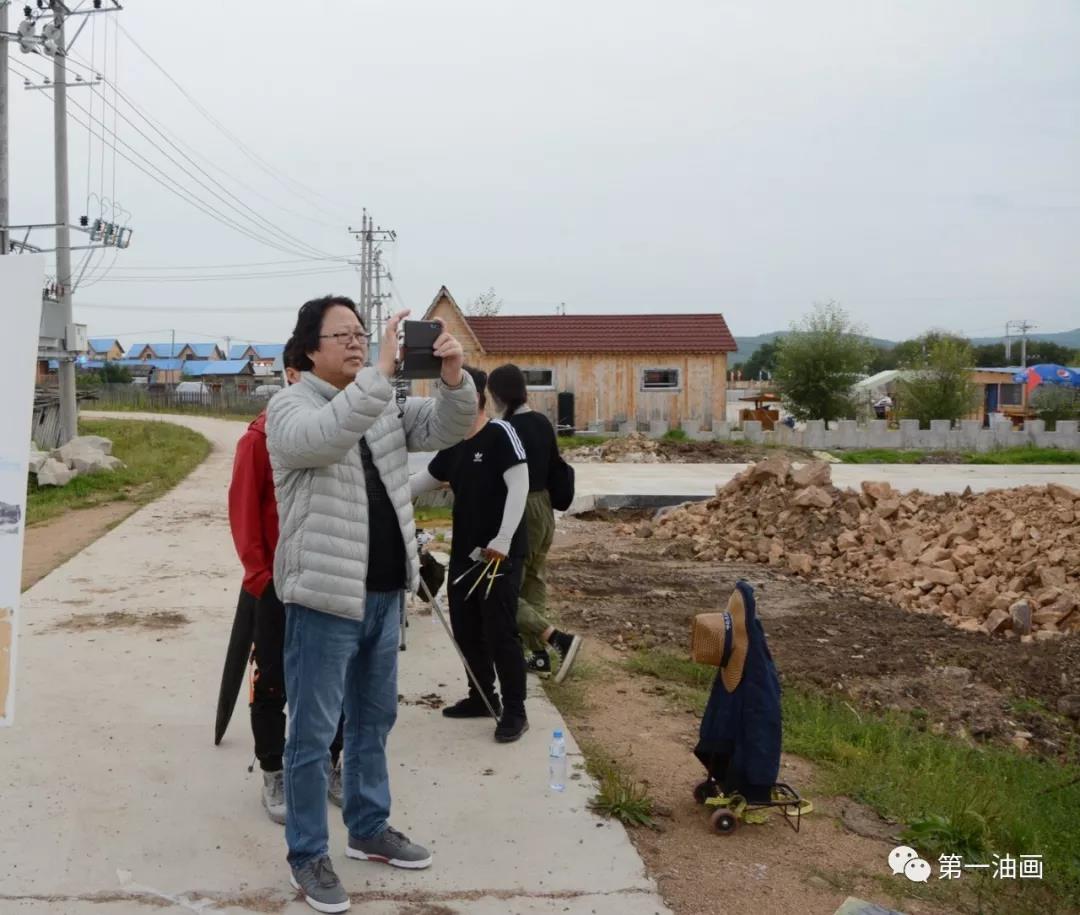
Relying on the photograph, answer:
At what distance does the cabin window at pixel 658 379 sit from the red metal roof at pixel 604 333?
68cm

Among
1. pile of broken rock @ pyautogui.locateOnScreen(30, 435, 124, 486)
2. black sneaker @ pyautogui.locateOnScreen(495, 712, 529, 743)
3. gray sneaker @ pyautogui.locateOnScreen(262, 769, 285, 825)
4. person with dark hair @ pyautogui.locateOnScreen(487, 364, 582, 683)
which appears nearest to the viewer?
gray sneaker @ pyautogui.locateOnScreen(262, 769, 285, 825)

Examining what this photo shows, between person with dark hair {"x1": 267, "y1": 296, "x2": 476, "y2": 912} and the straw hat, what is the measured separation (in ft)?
4.27

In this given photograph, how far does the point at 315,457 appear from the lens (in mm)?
3197

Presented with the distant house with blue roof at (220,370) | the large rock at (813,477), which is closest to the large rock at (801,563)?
the large rock at (813,477)

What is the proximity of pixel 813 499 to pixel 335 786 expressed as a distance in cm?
860

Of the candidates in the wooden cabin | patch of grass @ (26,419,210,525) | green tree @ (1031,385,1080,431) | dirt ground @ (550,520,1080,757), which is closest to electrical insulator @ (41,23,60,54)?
patch of grass @ (26,419,210,525)

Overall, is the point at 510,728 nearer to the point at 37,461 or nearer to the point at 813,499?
the point at 813,499

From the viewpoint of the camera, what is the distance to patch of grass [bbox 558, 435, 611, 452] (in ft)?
94.7

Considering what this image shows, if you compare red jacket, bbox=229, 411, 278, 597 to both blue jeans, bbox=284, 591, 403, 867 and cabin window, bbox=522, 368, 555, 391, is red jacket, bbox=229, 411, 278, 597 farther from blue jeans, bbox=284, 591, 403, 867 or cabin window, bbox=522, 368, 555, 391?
cabin window, bbox=522, 368, 555, 391

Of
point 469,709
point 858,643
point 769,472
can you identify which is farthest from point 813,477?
point 469,709

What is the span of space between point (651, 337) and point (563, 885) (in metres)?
30.8

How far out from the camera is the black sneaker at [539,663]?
20.6ft

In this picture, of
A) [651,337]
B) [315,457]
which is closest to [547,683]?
[315,457]

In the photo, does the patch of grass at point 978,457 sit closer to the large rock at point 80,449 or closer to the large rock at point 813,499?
the large rock at point 813,499
